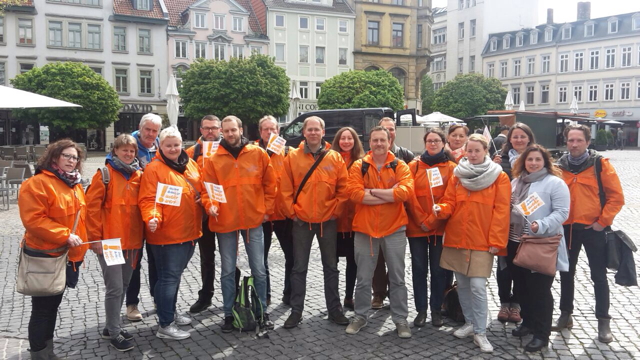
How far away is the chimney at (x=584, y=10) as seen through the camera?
60200 millimetres

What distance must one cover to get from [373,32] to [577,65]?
74.3 ft

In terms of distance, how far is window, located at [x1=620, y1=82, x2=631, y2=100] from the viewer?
52.5 m

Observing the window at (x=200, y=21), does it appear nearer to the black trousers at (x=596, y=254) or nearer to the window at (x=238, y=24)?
the window at (x=238, y=24)

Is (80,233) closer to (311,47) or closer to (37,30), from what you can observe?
(37,30)

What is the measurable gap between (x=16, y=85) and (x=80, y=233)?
3448 centimetres

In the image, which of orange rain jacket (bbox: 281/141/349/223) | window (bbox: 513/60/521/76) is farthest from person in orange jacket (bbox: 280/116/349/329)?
window (bbox: 513/60/521/76)

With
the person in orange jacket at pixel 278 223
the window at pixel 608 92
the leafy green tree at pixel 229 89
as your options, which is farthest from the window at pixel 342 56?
the person in orange jacket at pixel 278 223

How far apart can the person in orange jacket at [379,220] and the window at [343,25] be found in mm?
46333

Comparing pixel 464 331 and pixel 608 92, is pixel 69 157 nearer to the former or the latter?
pixel 464 331

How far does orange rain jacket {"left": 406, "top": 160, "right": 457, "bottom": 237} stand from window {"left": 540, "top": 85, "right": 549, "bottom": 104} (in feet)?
194

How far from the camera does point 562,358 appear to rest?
4.57 meters

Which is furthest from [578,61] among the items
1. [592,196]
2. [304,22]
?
[592,196]

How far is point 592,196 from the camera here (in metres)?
4.92

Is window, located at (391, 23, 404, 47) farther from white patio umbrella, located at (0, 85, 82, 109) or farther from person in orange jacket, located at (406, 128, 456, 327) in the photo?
person in orange jacket, located at (406, 128, 456, 327)
